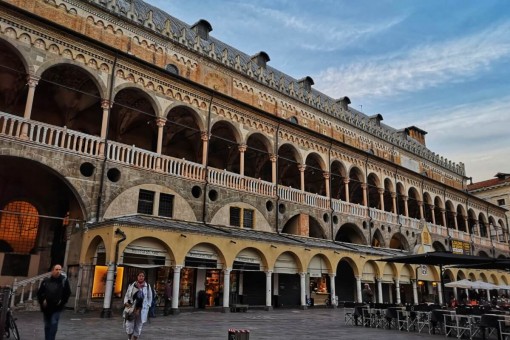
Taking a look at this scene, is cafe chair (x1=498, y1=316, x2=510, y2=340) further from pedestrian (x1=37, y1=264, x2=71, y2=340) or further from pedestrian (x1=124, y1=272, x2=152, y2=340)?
pedestrian (x1=37, y1=264, x2=71, y2=340)

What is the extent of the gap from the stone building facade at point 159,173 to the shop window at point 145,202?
6cm

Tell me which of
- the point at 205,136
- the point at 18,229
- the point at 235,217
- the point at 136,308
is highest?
the point at 205,136

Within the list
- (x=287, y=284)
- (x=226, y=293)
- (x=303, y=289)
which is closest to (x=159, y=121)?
(x=226, y=293)

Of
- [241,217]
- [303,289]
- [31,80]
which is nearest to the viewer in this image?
[31,80]

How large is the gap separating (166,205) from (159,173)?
1.69 meters

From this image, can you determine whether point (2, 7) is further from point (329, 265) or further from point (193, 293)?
Answer: point (329, 265)

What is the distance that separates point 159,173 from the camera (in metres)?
20.7

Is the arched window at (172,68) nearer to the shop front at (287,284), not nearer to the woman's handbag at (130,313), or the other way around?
the shop front at (287,284)

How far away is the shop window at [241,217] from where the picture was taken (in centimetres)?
2373

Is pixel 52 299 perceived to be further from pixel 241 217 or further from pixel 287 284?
pixel 287 284

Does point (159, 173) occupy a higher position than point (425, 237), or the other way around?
point (159, 173)

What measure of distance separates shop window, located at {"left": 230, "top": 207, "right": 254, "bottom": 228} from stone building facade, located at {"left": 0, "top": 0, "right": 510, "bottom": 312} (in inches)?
3.5

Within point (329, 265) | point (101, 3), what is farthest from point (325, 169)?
point (101, 3)

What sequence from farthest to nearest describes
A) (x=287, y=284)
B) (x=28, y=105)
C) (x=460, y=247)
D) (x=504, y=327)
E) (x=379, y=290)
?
(x=460, y=247), (x=379, y=290), (x=287, y=284), (x=28, y=105), (x=504, y=327)
